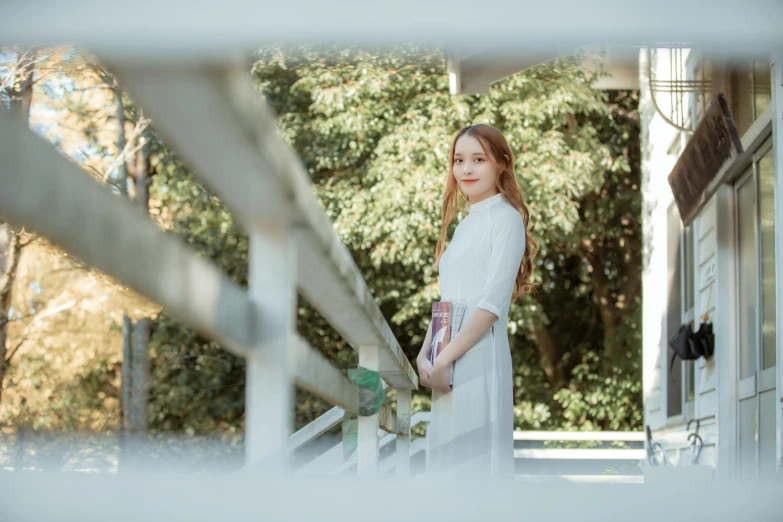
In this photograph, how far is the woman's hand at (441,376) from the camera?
196 cm

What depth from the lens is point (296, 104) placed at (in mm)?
9508

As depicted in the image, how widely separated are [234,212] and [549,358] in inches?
398

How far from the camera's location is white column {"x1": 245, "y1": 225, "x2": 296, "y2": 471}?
756mm

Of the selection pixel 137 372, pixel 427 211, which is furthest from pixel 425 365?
pixel 137 372

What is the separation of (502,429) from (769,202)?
2252 millimetres

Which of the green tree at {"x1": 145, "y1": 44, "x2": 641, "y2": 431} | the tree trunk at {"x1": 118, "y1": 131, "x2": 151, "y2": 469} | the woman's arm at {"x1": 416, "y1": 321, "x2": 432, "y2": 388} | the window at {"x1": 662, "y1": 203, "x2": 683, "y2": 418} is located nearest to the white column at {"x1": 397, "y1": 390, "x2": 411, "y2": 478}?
the woman's arm at {"x1": 416, "y1": 321, "x2": 432, "y2": 388}

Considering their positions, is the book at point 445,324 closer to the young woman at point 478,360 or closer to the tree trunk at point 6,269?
the young woman at point 478,360

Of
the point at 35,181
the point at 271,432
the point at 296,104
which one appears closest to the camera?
the point at 35,181

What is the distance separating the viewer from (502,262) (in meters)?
1.97

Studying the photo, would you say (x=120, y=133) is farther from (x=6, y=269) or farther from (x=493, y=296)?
(x=493, y=296)

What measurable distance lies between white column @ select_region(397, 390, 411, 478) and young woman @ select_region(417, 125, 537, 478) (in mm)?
457

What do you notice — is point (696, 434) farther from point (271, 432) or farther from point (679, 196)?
point (271, 432)

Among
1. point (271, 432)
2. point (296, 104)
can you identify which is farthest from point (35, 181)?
point (296, 104)

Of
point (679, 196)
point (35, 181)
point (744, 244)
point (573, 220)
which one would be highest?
point (573, 220)
